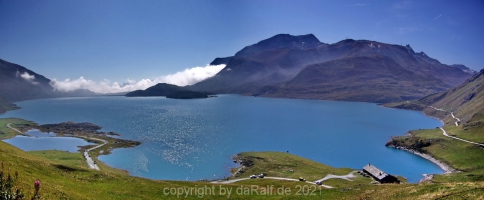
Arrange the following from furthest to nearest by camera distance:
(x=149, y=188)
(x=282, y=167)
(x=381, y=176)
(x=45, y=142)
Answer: (x=45, y=142) → (x=282, y=167) → (x=381, y=176) → (x=149, y=188)

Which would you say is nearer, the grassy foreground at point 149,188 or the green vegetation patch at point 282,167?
the grassy foreground at point 149,188

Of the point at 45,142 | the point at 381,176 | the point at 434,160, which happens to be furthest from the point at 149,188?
the point at 45,142

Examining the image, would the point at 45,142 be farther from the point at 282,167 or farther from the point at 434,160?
the point at 434,160

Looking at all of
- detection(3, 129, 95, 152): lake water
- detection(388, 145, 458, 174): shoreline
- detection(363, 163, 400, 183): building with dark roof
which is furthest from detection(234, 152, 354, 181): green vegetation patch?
detection(3, 129, 95, 152): lake water

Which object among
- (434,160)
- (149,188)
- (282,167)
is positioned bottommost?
(282,167)

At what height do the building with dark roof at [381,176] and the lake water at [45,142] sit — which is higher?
the building with dark roof at [381,176]

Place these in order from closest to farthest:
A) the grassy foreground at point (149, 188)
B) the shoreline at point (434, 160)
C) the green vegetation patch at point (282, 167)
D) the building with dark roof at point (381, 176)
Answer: the grassy foreground at point (149, 188) < the building with dark roof at point (381, 176) < the green vegetation patch at point (282, 167) < the shoreline at point (434, 160)

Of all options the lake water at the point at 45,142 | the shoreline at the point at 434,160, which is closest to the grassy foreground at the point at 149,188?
the shoreline at the point at 434,160

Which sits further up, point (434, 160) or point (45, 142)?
point (434, 160)

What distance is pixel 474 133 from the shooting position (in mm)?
124125

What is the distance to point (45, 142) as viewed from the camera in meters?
156

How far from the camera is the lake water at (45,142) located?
458ft

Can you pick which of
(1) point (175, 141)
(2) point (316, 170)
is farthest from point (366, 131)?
(1) point (175, 141)

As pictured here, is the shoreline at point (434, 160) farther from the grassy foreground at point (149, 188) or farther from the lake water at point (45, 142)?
the lake water at point (45, 142)
